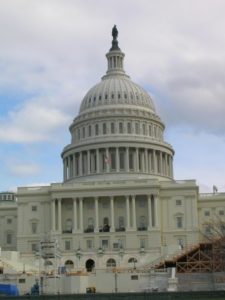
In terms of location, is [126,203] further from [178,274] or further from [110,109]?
[178,274]

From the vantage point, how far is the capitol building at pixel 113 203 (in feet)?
420

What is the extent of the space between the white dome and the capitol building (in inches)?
18.3

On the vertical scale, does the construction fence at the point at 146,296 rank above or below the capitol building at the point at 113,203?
below

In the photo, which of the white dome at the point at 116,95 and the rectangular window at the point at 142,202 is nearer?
the rectangular window at the point at 142,202

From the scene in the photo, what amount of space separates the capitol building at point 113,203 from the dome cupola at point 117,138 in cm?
20

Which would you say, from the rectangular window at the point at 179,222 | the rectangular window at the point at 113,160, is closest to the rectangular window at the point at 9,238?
the rectangular window at the point at 113,160

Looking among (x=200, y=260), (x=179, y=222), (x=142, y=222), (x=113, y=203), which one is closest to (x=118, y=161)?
(x=113, y=203)

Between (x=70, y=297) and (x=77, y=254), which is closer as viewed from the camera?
(x=70, y=297)

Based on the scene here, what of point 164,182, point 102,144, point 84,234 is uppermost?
point 102,144

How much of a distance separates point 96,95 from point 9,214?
1235 inches

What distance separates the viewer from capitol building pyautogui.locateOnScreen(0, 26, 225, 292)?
12800 cm

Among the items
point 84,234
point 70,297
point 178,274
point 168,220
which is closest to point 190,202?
point 168,220

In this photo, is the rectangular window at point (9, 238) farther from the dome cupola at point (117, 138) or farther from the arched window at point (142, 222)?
the arched window at point (142, 222)

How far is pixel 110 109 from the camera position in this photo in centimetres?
15125
